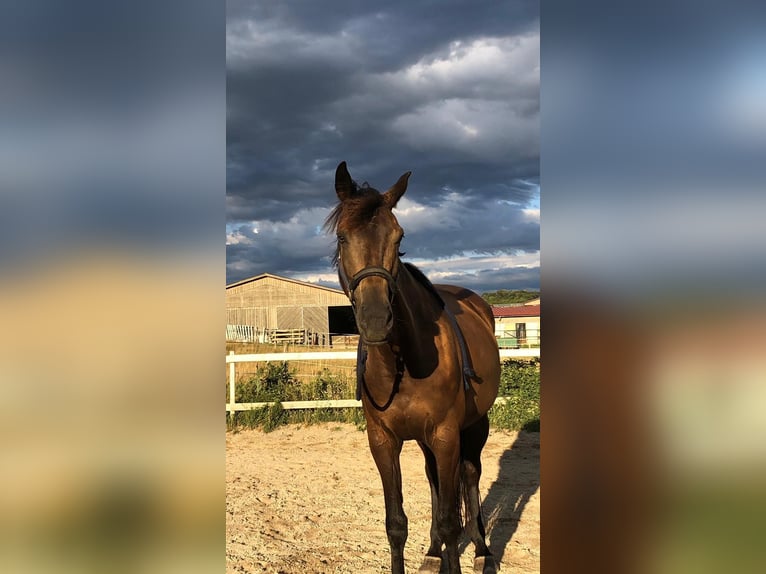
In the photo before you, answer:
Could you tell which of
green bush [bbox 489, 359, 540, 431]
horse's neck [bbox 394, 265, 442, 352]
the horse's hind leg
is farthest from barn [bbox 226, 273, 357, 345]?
horse's neck [bbox 394, 265, 442, 352]

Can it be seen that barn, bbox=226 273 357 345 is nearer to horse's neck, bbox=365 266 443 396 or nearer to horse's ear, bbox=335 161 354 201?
horse's neck, bbox=365 266 443 396

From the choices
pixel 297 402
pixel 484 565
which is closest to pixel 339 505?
pixel 484 565

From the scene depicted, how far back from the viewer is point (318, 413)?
388 inches

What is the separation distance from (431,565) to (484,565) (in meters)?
0.42

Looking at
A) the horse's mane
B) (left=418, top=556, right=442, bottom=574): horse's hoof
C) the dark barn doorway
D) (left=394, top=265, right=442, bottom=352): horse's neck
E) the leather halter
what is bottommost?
(left=418, top=556, right=442, bottom=574): horse's hoof

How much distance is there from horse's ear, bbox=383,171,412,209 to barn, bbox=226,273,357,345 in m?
26.0

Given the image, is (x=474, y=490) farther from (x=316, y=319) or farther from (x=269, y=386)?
(x=316, y=319)

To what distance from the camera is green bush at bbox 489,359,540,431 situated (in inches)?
372
